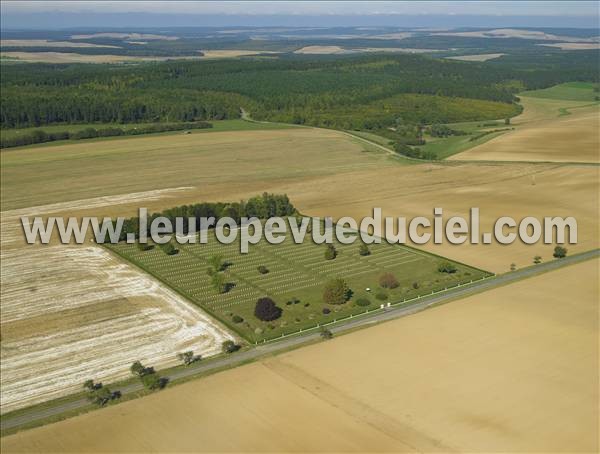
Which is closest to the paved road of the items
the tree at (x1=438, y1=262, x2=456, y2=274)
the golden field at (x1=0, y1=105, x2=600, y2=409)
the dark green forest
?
the golden field at (x1=0, y1=105, x2=600, y2=409)

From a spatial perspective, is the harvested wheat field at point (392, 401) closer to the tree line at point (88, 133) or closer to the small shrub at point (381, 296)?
the small shrub at point (381, 296)

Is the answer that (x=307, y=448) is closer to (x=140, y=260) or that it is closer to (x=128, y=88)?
(x=140, y=260)

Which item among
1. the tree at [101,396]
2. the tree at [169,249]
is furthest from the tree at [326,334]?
the tree at [169,249]

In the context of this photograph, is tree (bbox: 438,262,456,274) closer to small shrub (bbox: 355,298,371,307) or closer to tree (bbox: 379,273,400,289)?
tree (bbox: 379,273,400,289)

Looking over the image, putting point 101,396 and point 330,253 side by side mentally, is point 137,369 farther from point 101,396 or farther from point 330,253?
point 330,253

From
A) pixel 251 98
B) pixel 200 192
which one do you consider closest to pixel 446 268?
pixel 200 192

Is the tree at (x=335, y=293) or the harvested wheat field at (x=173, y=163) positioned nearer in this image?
the tree at (x=335, y=293)
